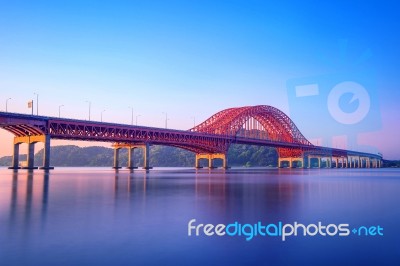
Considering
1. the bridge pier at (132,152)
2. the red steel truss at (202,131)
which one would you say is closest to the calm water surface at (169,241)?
the red steel truss at (202,131)

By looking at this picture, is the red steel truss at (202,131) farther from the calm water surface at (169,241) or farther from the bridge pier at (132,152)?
the calm water surface at (169,241)

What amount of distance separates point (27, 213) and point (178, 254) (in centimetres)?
862

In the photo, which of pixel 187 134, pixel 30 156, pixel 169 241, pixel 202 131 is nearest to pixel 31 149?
pixel 30 156

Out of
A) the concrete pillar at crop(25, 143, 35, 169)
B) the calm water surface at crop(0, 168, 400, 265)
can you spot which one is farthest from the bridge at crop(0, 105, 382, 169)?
the calm water surface at crop(0, 168, 400, 265)

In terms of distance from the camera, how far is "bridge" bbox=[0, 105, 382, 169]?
85019 mm

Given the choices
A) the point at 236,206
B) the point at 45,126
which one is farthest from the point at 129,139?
the point at 236,206

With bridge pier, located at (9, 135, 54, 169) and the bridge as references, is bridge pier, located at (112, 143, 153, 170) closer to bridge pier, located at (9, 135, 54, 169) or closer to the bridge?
the bridge

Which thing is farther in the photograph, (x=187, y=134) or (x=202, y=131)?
(x=202, y=131)

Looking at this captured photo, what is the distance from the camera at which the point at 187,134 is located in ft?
405

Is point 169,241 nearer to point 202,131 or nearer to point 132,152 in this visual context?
point 132,152

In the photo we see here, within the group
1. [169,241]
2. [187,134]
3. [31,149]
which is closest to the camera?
[169,241]

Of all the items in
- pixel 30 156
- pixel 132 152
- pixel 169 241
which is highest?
pixel 132 152

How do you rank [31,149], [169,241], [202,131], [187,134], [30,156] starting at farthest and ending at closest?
1. [202,131]
2. [187,134]
3. [31,149]
4. [30,156]
5. [169,241]

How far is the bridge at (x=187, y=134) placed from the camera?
8502cm
